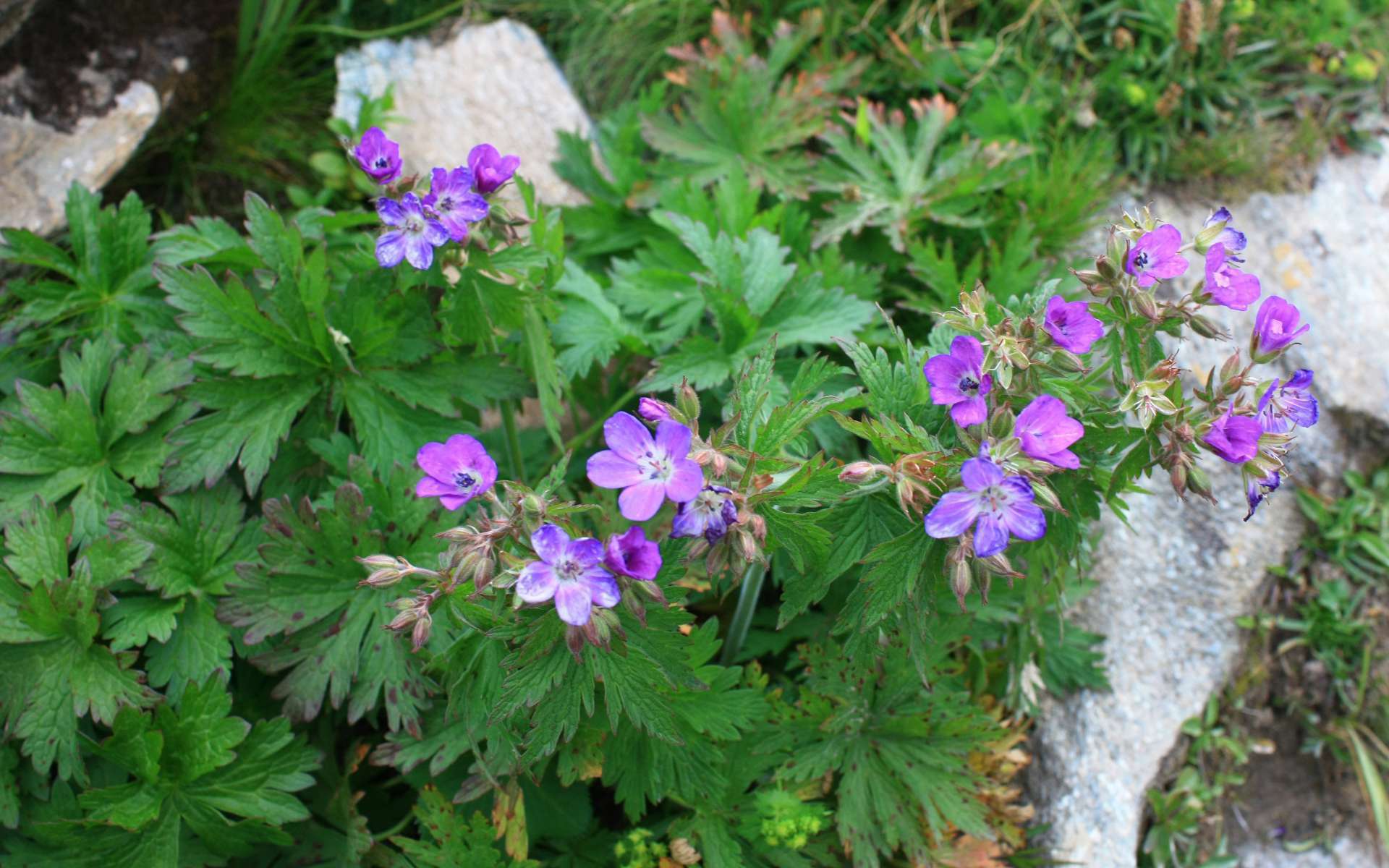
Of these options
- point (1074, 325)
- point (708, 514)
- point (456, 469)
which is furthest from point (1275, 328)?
point (456, 469)

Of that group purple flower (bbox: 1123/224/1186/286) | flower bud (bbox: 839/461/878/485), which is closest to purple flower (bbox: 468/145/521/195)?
flower bud (bbox: 839/461/878/485)

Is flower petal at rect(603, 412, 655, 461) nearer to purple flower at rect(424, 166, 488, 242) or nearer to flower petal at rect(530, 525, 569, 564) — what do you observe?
flower petal at rect(530, 525, 569, 564)

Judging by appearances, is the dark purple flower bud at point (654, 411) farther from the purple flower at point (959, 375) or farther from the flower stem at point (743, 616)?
the flower stem at point (743, 616)

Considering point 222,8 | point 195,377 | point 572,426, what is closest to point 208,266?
point 195,377

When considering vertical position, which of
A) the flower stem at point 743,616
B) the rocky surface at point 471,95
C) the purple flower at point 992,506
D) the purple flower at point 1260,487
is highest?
the purple flower at point 992,506

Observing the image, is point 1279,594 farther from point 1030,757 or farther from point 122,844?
point 122,844

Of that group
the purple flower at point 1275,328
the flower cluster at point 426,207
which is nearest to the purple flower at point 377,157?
the flower cluster at point 426,207
